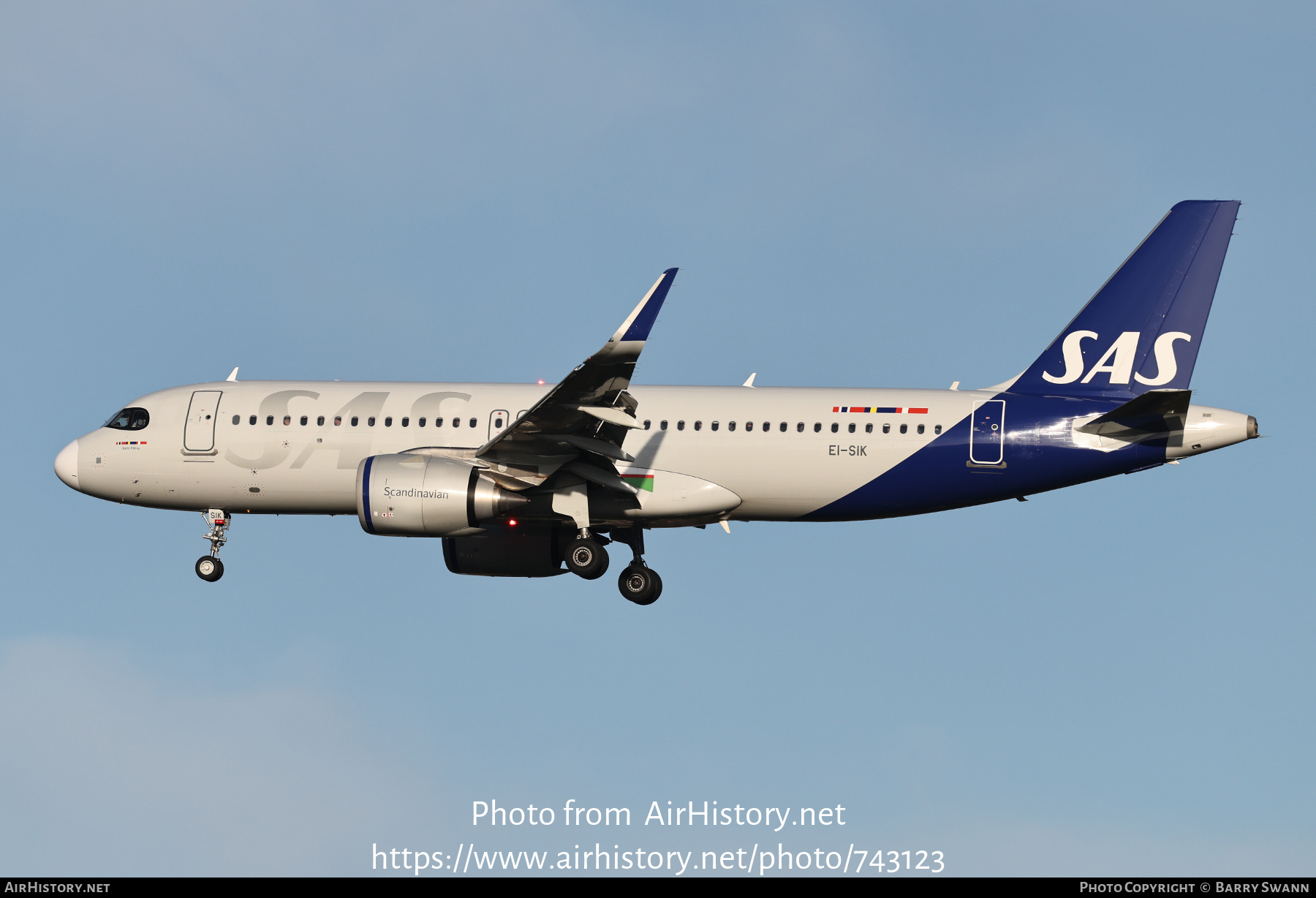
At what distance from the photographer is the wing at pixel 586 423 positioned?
27.2 m

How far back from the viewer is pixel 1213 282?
3312 centimetres

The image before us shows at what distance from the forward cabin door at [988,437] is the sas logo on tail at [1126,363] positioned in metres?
A: 1.74

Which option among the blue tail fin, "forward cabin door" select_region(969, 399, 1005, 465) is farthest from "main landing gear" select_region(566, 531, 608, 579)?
the blue tail fin

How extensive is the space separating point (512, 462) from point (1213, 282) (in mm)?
15883

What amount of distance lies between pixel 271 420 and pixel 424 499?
5804 mm

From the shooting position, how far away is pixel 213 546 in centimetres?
3562

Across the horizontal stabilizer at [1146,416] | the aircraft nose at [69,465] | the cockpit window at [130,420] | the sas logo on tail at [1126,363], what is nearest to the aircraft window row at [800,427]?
the sas logo on tail at [1126,363]

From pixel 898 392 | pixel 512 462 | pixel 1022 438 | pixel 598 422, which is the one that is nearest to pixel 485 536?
pixel 512 462

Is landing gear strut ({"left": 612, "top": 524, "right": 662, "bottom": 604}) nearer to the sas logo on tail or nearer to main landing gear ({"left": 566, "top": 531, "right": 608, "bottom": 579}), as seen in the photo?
main landing gear ({"left": 566, "top": 531, "right": 608, "bottom": 579})

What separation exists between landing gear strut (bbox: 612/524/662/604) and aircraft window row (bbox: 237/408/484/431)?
14.3 ft

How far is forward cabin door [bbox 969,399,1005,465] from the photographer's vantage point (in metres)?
32.0

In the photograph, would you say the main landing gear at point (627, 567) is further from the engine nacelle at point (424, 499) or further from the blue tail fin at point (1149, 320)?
the blue tail fin at point (1149, 320)

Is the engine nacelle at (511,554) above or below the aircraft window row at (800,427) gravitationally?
below

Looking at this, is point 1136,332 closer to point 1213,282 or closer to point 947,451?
point 1213,282
